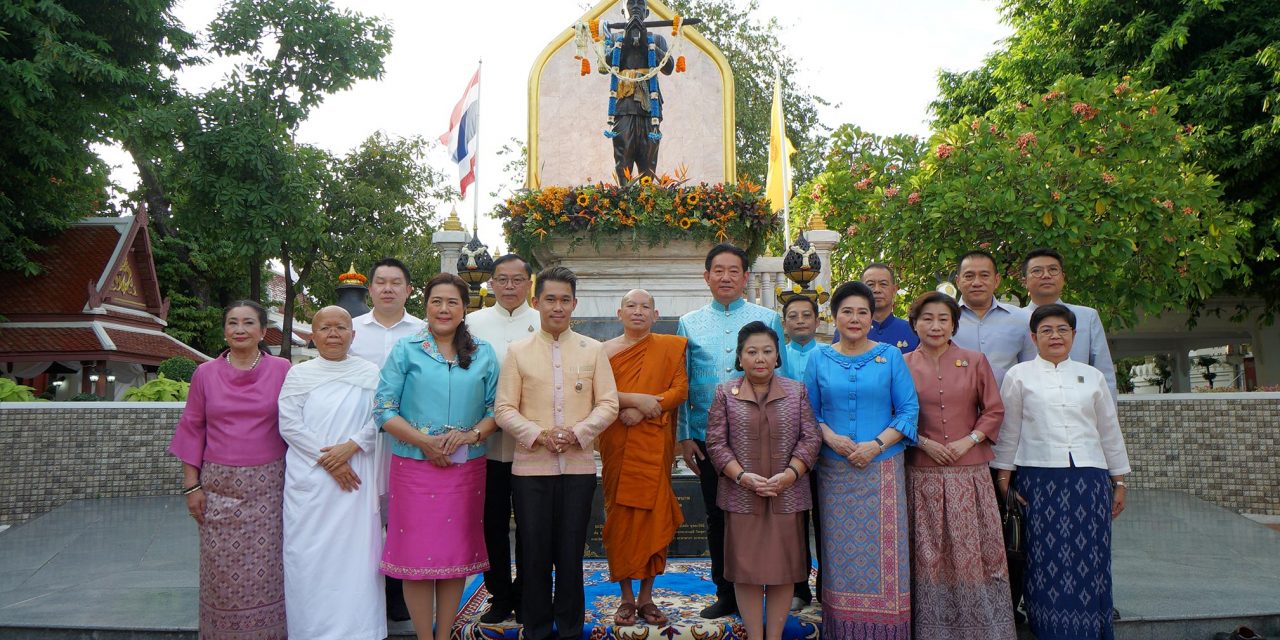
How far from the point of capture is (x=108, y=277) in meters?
16.2

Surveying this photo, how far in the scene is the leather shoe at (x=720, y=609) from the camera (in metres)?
4.03

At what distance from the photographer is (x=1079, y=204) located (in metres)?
10.0

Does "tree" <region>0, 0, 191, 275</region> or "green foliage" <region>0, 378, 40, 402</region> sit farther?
"tree" <region>0, 0, 191, 275</region>

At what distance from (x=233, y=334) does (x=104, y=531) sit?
4430 mm

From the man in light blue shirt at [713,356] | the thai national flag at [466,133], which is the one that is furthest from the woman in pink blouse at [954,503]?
the thai national flag at [466,133]

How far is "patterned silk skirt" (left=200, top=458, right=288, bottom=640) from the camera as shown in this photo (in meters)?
3.63

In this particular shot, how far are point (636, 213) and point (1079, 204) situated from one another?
6.38 metres

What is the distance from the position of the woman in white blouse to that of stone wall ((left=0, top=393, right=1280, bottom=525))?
512 cm

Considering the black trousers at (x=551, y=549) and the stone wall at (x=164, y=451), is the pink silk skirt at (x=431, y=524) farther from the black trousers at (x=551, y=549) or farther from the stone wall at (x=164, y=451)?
the stone wall at (x=164, y=451)

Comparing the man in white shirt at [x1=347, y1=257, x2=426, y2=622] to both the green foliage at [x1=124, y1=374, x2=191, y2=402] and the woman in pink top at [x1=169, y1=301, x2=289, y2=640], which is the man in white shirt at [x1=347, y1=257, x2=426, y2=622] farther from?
the green foliage at [x1=124, y1=374, x2=191, y2=402]

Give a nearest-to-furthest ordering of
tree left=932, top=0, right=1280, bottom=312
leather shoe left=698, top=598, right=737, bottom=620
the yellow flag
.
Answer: leather shoe left=698, top=598, right=737, bottom=620 → the yellow flag → tree left=932, top=0, right=1280, bottom=312

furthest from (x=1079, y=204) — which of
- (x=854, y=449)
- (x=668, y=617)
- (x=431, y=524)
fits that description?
(x=431, y=524)

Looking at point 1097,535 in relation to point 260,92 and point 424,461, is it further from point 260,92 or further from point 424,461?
point 260,92

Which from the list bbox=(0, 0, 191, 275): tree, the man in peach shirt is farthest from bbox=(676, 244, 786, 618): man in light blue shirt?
bbox=(0, 0, 191, 275): tree
